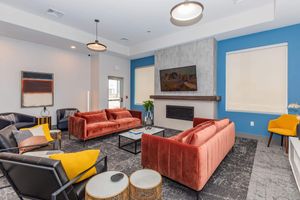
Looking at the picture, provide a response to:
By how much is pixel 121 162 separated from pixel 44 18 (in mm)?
4376

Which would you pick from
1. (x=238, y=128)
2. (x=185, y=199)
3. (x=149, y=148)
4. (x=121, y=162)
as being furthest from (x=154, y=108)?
(x=185, y=199)

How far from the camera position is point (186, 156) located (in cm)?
185

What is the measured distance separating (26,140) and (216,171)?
314cm

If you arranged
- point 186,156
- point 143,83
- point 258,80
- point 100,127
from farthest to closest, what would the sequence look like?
point 143,83 < point 258,80 < point 100,127 < point 186,156

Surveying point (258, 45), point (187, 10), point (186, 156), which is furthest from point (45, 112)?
point (258, 45)

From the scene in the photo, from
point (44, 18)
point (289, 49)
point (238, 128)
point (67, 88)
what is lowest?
point (238, 128)

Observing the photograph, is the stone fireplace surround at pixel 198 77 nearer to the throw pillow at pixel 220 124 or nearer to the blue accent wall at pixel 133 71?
the blue accent wall at pixel 133 71

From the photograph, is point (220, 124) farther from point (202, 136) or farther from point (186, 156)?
point (186, 156)

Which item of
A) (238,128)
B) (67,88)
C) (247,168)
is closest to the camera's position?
(247,168)

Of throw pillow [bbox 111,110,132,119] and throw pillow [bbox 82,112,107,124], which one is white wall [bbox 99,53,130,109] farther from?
throw pillow [bbox 82,112,107,124]

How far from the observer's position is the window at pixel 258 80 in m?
3.88

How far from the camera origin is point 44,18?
414cm

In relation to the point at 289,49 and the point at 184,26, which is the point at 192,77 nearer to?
the point at 184,26

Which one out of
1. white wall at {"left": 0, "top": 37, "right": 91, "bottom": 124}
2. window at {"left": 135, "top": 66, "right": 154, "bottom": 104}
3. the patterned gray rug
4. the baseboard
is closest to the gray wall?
window at {"left": 135, "top": 66, "right": 154, "bottom": 104}
